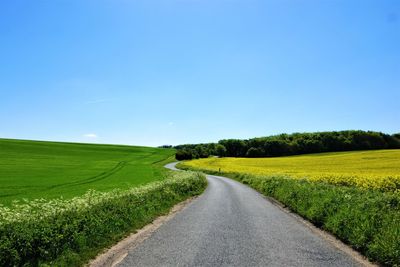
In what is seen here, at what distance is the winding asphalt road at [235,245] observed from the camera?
1002cm

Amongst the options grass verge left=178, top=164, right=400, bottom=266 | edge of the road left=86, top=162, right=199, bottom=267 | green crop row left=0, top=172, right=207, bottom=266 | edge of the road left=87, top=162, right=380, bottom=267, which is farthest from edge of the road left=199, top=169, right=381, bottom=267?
green crop row left=0, top=172, right=207, bottom=266

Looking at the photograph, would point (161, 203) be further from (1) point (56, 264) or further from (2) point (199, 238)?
(1) point (56, 264)

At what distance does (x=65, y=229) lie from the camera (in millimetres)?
11383

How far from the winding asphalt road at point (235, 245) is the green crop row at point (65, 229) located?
1348 mm

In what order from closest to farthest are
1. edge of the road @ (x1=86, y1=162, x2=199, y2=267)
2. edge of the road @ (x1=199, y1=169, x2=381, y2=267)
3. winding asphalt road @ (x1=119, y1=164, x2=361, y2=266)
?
winding asphalt road @ (x1=119, y1=164, x2=361, y2=266) → edge of the road @ (x1=86, y1=162, x2=199, y2=267) → edge of the road @ (x1=199, y1=169, x2=381, y2=267)

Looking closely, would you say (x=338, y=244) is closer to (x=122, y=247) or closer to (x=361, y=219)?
(x=361, y=219)

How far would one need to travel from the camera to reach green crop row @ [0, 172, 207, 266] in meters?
9.80

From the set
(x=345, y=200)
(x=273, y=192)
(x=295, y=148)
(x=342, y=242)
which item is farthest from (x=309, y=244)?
(x=295, y=148)

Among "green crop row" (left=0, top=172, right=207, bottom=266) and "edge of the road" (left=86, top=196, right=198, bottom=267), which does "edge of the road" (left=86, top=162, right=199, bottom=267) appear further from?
"green crop row" (left=0, top=172, right=207, bottom=266)

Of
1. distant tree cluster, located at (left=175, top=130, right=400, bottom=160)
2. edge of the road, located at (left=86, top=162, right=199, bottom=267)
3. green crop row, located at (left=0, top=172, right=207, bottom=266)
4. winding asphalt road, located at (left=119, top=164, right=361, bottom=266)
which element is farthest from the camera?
distant tree cluster, located at (left=175, top=130, right=400, bottom=160)

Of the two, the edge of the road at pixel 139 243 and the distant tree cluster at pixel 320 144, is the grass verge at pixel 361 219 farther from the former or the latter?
the distant tree cluster at pixel 320 144

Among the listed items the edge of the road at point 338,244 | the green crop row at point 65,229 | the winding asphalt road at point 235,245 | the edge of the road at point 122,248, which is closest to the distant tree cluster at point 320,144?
the edge of the road at point 338,244

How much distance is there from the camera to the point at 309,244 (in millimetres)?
12461

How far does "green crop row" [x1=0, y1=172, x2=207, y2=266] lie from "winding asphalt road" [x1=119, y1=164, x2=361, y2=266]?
53.1 inches
